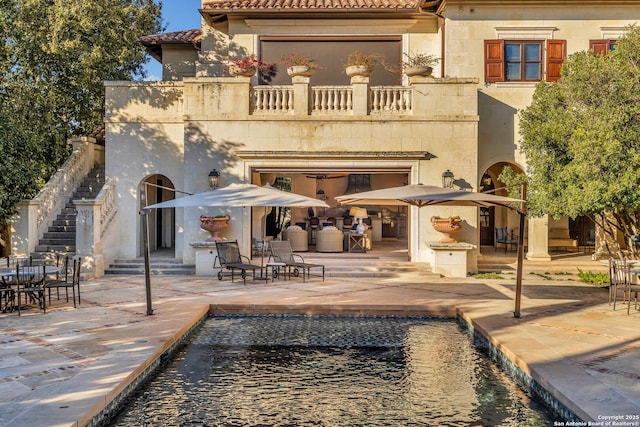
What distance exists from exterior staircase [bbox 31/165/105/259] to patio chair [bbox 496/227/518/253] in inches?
625

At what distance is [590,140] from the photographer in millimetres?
12672

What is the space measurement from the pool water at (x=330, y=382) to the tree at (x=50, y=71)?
9687 mm

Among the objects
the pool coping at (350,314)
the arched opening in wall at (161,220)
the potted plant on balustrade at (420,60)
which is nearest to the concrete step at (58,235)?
the arched opening in wall at (161,220)

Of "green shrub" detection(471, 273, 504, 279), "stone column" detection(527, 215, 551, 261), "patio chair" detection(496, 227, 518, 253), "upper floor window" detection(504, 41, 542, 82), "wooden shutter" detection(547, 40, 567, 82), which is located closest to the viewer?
"green shrub" detection(471, 273, 504, 279)

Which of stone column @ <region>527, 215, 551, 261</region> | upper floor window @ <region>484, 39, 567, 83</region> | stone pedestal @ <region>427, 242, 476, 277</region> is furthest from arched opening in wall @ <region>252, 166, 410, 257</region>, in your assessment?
upper floor window @ <region>484, 39, 567, 83</region>

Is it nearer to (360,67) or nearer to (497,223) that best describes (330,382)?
(360,67)

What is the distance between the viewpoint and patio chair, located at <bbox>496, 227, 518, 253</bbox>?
72.0ft

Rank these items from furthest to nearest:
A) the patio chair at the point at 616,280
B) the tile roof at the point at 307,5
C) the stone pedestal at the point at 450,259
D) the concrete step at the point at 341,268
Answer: the tile roof at the point at 307,5, the concrete step at the point at 341,268, the stone pedestal at the point at 450,259, the patio chair at the point at 616,280

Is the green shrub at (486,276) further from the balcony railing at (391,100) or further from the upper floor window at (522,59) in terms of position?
the upper floor window at (522,59)

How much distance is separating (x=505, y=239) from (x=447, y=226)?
6631 mm

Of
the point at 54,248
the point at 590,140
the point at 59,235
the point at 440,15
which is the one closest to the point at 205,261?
the point at 54,248

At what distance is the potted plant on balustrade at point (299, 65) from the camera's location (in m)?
17.3

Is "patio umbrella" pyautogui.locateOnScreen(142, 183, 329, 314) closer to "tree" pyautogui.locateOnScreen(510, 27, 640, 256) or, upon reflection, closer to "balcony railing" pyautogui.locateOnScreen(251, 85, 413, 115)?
"balcony railing" pyautogui.locateOnScreen(251, 85, 413, 115)

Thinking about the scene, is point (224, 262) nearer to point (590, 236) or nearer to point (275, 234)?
point (275, 234)
